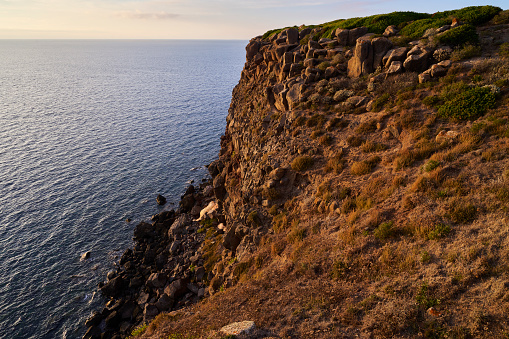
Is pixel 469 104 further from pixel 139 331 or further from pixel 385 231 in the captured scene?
pixel 139 331

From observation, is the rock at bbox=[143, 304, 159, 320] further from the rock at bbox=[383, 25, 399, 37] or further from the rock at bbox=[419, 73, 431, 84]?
the rock at bbox=[383, 25, 399, 37]

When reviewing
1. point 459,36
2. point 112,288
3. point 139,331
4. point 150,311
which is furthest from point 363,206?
point 112,288

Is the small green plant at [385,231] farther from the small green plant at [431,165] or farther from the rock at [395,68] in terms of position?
the rock at [395,68]

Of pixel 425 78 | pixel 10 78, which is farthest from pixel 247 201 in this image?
pixel 10 78

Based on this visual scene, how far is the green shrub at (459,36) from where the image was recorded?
28766 mm

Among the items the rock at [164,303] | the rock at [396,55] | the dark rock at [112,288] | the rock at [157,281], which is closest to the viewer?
the rock at [164,303]

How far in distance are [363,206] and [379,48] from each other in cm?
2233

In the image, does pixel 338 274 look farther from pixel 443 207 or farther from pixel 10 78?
pixel 10 78

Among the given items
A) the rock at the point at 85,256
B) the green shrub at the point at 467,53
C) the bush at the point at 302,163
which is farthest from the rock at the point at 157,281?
the green shrub at the point at 467,53

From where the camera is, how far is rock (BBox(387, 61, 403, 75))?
1161 inches

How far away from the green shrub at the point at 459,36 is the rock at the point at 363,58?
6850 mm

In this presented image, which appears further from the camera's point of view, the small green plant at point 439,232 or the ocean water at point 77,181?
the ocean water at point 77,181

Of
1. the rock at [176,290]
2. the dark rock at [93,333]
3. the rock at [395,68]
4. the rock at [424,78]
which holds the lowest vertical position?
the dark rock at [93,333]

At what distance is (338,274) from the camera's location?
52.3ft
